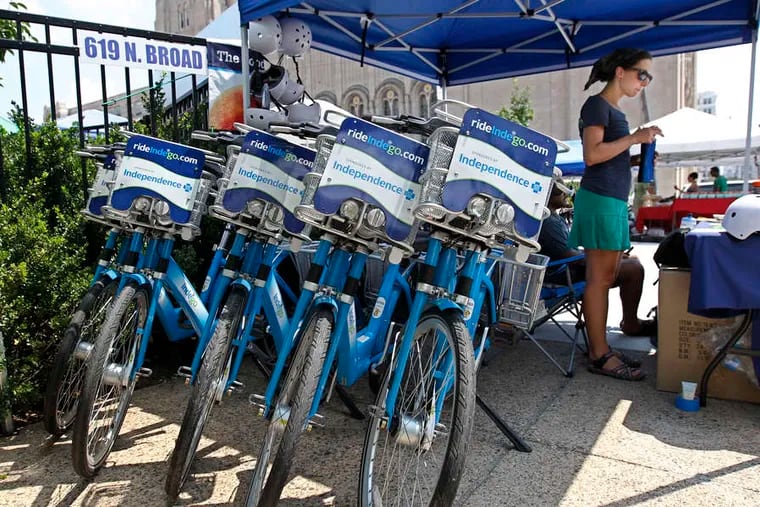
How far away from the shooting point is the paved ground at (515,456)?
258 centimetres

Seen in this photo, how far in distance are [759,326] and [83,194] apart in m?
4.39

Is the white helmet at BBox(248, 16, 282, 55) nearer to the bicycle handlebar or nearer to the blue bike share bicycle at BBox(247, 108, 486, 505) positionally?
the bicycle handlebar

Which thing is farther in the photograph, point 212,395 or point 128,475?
point 128,475

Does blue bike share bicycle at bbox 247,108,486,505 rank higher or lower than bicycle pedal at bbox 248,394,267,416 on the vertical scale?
higher

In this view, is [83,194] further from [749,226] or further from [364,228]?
[749,226]

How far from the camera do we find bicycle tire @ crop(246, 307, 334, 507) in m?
2.06

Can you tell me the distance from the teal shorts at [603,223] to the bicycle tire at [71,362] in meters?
2.86

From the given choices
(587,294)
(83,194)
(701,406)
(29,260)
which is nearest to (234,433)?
(29,260)

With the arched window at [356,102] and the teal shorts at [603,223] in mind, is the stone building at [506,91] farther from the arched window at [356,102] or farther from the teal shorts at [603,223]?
the teal shorts at [603,223]

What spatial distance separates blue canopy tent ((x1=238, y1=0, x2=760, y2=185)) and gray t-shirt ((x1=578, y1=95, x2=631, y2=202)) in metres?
1.57

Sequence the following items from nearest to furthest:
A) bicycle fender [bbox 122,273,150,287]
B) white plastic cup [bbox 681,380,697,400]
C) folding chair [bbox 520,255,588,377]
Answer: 1. bicycle fender [bbox 122,273,150,287]
2. white plastic cup [bbox 681,380,697,400]
3. folding chair [bbox 520,255,588,377]

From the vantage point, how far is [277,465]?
2059 mm

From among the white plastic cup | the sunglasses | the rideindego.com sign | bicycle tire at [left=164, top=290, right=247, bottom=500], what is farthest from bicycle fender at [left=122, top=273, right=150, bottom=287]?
the sunglasses

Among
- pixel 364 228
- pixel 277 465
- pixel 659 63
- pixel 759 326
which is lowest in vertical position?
pixel 277 465
